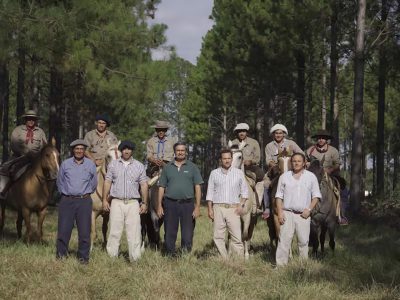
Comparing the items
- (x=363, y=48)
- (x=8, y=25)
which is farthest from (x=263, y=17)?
(x=8, y=25)

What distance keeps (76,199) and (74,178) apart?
0.33 meters

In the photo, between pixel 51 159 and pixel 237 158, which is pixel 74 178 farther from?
pixel 237 158

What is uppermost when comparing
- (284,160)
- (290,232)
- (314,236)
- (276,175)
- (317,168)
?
(284,160)

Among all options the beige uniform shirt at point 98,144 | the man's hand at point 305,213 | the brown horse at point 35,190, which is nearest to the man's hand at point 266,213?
the man's hand at point 305,213

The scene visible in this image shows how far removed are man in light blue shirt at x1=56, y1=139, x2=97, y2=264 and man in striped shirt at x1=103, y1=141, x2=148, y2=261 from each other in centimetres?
39

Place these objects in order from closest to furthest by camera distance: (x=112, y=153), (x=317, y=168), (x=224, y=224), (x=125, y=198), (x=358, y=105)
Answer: (x=125, y=198) < (x=224, y=224) < (x=112, y=153) < (x=317, y=168) < (x=358, y=105)

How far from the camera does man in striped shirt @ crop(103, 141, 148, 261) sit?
28.6ft

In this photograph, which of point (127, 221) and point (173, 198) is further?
point (173, 198)

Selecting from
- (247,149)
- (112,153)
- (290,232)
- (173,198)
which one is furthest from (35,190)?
(290,232)

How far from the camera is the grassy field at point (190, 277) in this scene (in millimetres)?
6672

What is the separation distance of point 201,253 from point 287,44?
14149 millimetres

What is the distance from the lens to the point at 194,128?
5212 cm

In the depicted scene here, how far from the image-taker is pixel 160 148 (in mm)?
10219

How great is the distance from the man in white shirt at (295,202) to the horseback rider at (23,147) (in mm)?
5482
